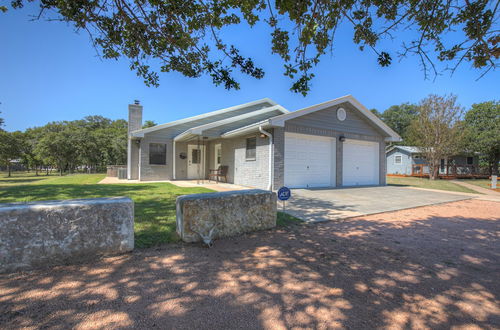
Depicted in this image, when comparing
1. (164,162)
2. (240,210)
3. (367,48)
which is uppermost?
(367,48)

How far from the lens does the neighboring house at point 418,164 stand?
80.2 feet

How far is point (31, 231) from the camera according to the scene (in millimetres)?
2691

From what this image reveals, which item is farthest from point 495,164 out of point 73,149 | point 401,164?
point 73,149

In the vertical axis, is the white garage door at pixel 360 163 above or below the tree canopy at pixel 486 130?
below

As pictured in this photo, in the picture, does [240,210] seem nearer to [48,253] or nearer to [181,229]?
[181,229]

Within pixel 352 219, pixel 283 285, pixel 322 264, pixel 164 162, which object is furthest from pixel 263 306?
pixel 164 162

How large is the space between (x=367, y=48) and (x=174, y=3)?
359 cm

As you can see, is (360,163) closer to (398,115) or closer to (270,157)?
(270,157)

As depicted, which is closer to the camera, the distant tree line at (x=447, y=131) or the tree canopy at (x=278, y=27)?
the tree canopy at (x=278, y=27)

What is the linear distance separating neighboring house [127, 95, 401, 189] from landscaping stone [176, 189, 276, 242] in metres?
5.16

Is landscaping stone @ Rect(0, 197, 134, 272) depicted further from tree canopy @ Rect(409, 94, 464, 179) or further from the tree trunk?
the tree trunk

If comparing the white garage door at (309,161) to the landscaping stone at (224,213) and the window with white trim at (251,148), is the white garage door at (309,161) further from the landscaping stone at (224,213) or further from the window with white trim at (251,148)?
the landscaping stone at (224,213)

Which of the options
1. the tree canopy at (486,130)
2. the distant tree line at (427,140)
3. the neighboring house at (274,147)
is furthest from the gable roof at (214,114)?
the tree canopy at (486,130)

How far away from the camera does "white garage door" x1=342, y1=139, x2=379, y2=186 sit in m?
12.0
